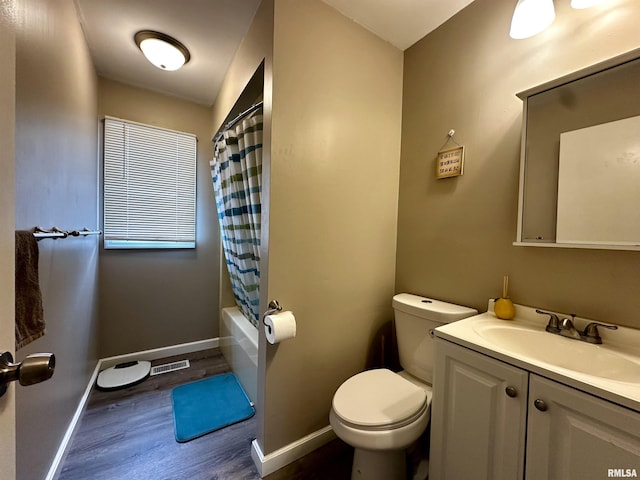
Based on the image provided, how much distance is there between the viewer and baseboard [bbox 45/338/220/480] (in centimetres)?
127

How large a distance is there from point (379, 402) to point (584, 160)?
1392 mm

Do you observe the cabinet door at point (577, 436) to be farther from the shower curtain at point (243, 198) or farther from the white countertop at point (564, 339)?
the shower curtain at point (243, 198)

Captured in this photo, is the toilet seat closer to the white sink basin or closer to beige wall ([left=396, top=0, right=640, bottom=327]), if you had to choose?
the white sink basin

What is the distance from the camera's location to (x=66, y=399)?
4.58 feet

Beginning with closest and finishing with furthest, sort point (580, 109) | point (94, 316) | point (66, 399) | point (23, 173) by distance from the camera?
point (23, 173) < point (580, 109) < point (66, 399) < point (94, 316)

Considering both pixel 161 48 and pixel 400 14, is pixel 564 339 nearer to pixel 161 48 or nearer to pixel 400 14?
pixel 400 14

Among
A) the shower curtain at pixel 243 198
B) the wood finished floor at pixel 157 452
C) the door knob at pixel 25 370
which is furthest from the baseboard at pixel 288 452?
the door knob at pixel 25 370

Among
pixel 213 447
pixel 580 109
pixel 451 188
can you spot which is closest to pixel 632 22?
pixel 580 109

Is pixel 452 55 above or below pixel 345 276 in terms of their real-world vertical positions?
above

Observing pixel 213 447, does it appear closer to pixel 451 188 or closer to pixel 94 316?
pixel 94 316

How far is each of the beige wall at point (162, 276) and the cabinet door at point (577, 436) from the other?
2.68m

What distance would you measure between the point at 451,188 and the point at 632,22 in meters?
0.84

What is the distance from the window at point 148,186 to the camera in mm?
2201

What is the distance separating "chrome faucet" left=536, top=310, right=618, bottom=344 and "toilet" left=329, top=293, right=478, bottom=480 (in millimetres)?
312
